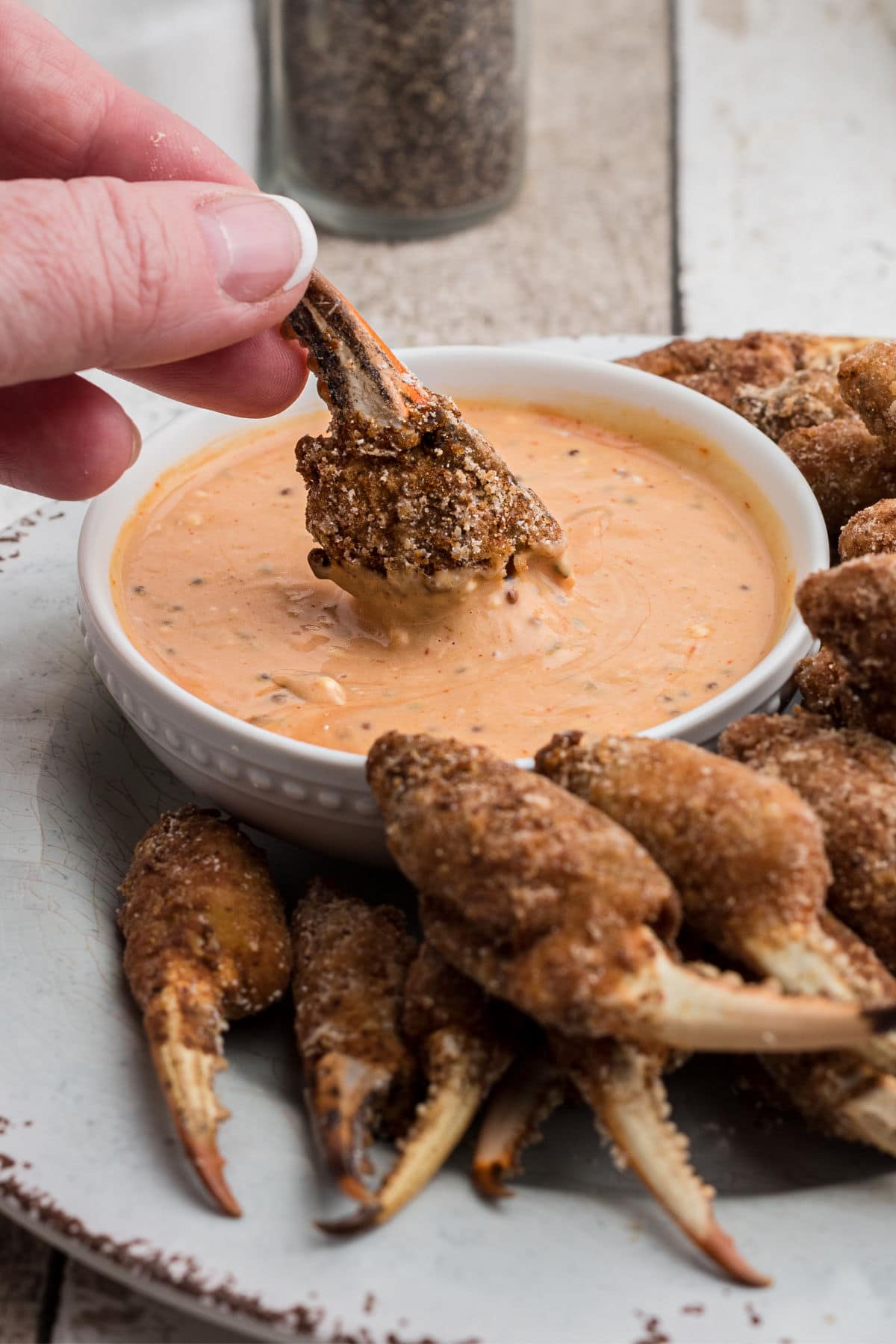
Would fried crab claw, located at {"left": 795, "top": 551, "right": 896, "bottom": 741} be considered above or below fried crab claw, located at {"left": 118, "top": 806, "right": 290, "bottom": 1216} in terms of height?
above

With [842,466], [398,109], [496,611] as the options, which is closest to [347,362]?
[496,611]

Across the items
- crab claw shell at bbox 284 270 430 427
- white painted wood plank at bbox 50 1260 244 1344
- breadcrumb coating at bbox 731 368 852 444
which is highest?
crab claw shell at bbox 284 270 430 427

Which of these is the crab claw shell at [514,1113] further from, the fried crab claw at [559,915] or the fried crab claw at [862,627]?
the fried crab claw at [862,627]

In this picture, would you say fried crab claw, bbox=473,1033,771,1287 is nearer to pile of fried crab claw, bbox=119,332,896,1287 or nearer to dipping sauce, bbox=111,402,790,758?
pile of fried crab claw, bbox=119,332,896,1287

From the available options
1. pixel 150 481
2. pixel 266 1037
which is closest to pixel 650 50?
pixel 150 481

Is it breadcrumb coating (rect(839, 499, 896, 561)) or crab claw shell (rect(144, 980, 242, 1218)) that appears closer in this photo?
crab claw shell (rect(144, 980, 242, 1218))

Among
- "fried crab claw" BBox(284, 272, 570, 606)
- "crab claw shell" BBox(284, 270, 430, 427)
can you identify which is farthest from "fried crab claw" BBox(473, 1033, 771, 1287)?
"crab claw shell" BBox(284, 270, 430, 427)

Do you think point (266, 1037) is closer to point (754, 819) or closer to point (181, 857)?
point (181, 857)

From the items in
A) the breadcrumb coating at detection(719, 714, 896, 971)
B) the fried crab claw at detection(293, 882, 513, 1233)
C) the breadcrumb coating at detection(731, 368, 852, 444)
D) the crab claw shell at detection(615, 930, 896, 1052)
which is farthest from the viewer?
the breadcrumb coating at detection(731, 368, 852, 444)
